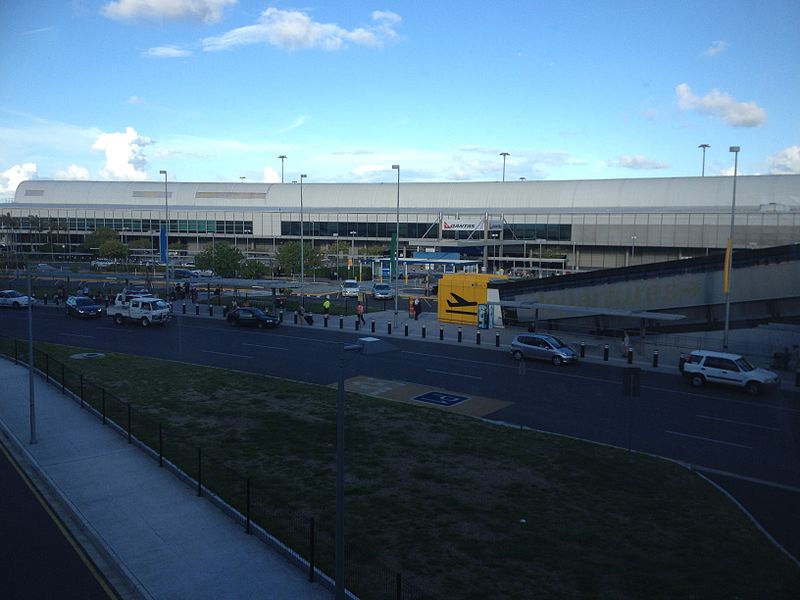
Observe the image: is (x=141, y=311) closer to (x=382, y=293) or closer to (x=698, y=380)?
(x=382, y=293)

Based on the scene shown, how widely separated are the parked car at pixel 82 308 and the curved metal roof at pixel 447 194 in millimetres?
59481

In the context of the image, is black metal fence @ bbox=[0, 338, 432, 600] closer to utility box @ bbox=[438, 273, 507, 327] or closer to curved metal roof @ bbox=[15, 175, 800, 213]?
utility box @ bbox=[438, 273, 507, 327]

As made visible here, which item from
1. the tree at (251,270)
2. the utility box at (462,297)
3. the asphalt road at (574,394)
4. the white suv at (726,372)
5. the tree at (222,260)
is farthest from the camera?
the tree at (222,260)

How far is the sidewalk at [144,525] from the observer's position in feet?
36.2

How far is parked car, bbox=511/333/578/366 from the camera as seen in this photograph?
31141 mm

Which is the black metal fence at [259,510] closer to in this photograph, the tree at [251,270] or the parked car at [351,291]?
the parked car at [351,291]

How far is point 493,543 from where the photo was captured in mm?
12555

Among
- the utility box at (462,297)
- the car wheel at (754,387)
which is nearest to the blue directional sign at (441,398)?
the car wheel at (754,387)

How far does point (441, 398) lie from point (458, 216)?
61470mm

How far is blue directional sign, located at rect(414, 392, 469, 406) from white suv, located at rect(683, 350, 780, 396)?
10000 mm

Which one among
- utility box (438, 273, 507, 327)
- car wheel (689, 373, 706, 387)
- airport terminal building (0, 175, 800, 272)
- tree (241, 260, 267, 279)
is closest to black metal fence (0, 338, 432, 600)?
car wheel (689, 373, 706, 387)

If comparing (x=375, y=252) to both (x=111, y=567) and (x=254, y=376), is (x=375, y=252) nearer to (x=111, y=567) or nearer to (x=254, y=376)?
(x=254, y=376)

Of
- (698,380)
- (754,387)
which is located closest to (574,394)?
(698,380)

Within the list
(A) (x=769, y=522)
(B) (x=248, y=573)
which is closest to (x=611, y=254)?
(A) (x=769, y=522)
